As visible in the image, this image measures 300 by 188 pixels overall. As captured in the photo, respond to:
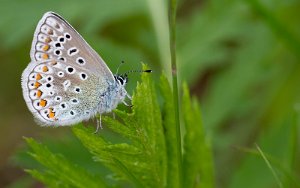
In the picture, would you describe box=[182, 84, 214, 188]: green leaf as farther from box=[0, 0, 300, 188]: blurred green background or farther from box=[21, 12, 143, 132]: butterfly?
box=[0, 0, 300, 188]: blurred green background

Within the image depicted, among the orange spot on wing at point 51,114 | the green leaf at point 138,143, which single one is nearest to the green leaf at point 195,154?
the green leaf at point 138,143

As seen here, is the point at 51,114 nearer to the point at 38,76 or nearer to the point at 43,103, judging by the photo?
the point at 43,103

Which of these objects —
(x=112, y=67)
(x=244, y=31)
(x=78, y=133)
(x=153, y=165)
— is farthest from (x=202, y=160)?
(x=244, y=31)

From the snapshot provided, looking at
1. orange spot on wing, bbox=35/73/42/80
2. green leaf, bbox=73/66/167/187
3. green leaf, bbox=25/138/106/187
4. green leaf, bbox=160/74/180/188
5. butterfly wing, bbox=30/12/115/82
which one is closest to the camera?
green leaf, bbox=73/66/167/187

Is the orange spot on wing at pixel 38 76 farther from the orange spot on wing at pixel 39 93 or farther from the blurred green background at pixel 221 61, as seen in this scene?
the blurred green background at pixel 221 61

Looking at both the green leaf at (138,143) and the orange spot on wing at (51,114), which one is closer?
the green leaf at (138,143)

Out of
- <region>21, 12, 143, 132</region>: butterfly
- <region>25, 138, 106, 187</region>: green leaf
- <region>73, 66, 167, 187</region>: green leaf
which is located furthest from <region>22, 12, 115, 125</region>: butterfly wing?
<region>73, 66, 167, 187</region>: green leaf
